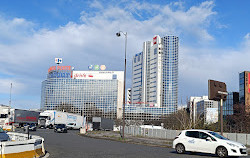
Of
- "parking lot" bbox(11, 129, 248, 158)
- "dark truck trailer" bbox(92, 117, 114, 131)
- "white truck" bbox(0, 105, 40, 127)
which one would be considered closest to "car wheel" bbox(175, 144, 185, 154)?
"parking lot" bbox(11, 129, 248, 158)

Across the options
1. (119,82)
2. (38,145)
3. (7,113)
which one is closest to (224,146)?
(38,145)

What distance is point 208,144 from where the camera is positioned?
16656mm

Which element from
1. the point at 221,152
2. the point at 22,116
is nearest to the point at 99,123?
the point at 22,116

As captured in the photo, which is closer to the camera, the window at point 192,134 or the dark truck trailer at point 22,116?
the window at point 192,134

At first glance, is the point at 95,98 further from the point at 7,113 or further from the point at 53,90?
the point at 7,113

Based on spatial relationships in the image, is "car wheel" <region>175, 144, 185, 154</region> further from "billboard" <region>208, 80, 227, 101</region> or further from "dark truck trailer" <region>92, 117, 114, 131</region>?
"dark truck trailer" <region>92, 117, 114, 131</region>

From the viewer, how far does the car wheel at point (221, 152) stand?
51.8 feet

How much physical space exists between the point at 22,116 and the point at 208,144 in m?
55.2

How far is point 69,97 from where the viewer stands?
592 ft

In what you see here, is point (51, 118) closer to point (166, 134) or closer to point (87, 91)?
point (166, 134)

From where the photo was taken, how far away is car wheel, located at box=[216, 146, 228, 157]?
15775 mm

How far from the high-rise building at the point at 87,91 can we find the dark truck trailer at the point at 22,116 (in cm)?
10852

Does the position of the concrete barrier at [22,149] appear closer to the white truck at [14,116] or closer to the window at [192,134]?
the window at [192,134]

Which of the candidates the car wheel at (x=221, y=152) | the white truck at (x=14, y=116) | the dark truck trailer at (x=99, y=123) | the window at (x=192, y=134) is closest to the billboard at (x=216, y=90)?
the window at (x=192, y=134)
